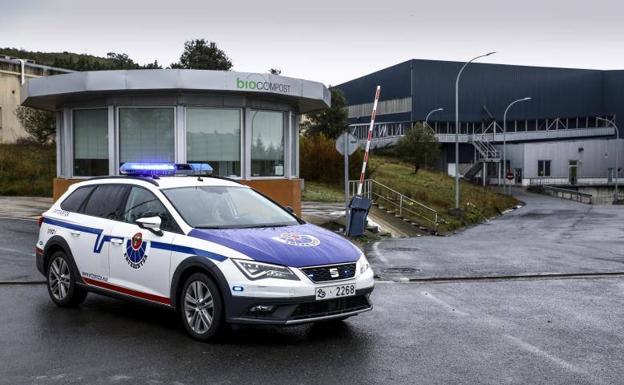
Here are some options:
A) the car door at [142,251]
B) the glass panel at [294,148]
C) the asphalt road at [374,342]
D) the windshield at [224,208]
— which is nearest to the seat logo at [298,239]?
the windshield at [224,208]

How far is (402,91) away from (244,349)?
245 ft

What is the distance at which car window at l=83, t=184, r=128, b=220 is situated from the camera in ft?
26.8

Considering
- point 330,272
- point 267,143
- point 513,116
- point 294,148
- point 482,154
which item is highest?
point 513,116

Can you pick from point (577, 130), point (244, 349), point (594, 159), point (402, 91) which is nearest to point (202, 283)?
point (244, 349)

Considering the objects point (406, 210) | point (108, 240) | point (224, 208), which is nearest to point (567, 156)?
point (406, 210)

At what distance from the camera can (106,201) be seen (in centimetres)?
838

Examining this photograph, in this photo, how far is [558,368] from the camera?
610 cm

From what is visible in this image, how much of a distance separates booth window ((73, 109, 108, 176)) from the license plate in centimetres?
1282

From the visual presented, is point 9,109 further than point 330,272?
Yes

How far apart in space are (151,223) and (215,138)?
10.9 m

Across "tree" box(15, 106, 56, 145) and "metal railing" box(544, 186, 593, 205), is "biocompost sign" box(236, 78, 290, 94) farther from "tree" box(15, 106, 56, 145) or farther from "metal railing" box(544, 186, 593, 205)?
"metal railing" box(544, 186, 593, 205)

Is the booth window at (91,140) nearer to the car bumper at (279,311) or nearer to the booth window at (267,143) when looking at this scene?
the booth window at (267,143)

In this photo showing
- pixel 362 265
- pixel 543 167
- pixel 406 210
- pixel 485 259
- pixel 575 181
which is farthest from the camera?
pixel 575 181

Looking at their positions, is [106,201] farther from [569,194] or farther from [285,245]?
[569,194]
